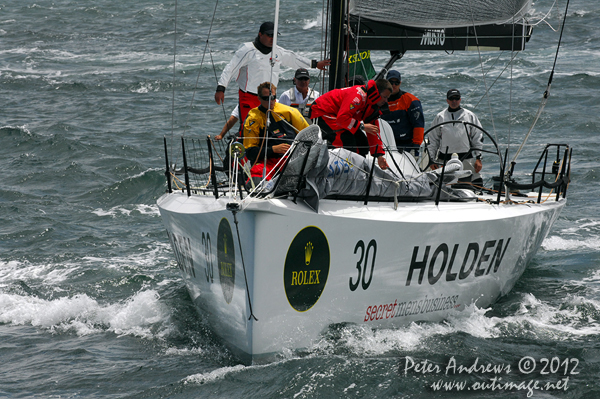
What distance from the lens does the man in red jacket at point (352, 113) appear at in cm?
550

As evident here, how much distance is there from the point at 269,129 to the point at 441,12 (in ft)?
8.91

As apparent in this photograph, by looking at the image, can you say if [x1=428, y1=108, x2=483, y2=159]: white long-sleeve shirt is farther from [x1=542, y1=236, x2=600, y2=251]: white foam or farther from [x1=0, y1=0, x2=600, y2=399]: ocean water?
[x1=542, y1=236, x2=600, y2=251]: white foam

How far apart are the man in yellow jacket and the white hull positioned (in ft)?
1.60

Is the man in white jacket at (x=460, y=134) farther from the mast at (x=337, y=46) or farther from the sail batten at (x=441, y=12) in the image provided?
the mast at (x=337, y=46)

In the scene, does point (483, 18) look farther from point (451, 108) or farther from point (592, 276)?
point (592, 276)

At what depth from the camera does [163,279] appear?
24.1ft

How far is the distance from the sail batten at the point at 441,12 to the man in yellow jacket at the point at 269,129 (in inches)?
69.9

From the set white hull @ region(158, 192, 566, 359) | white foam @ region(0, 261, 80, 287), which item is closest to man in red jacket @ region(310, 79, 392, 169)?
white hull @ region(158, 192, 566, 359)

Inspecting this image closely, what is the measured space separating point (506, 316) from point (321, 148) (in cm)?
254

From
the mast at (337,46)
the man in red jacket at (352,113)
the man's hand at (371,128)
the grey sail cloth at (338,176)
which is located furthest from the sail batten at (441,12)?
the grey sail cloth at (338,176)

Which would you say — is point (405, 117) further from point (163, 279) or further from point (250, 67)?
point (163, 279)

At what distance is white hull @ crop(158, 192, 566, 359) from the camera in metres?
4.56

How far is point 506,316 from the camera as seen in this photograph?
19.9 ft

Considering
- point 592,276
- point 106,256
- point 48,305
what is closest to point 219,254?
point 48,305
